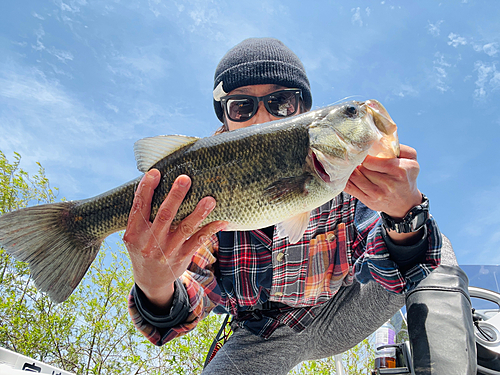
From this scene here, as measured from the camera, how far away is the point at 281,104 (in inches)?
132

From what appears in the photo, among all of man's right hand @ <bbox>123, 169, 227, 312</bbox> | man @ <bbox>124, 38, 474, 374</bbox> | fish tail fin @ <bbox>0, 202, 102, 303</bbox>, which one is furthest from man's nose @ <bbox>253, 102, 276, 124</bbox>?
fish tail fin @ <bbox>0, 202, 102, 303</bbox>

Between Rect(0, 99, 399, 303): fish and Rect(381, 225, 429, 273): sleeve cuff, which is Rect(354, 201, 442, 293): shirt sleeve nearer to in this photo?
Rect(381, 225, 429, 273): sleeve cuff

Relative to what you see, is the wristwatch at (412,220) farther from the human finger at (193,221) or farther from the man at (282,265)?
the human finger at (193,221)

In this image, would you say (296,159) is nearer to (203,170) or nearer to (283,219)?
(283,219)

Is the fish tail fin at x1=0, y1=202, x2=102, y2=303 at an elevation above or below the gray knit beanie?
below

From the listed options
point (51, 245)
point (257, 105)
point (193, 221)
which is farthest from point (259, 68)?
point (51, 245)

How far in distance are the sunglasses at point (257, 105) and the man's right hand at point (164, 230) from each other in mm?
1560

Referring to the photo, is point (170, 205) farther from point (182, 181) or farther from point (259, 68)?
point (259, 68)

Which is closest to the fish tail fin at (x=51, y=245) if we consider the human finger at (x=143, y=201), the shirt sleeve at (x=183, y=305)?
the human finger at (x=143, y=201)

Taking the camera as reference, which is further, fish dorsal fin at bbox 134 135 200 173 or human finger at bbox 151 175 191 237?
fish dorsal fin at bbox 134 135 200 173

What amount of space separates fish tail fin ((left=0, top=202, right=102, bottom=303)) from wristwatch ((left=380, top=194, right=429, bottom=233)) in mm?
1835

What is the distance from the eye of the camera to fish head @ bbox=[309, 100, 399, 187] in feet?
6.32

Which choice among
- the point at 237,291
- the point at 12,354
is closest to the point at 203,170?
the point at 237,291

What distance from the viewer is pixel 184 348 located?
22.1 feet
